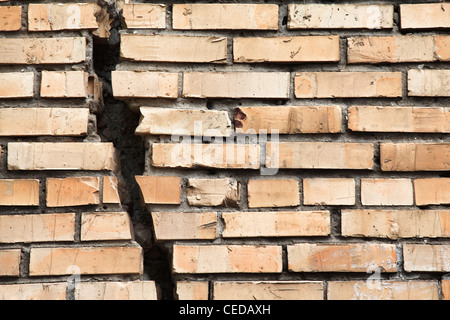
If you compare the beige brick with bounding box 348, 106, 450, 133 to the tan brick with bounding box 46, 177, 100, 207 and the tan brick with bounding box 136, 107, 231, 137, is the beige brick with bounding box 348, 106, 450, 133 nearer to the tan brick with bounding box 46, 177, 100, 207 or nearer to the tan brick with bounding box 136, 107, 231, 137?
the tan brick with bounding box 136, 107, 231, 137

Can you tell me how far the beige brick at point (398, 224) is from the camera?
1648mm

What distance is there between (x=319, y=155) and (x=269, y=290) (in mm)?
499

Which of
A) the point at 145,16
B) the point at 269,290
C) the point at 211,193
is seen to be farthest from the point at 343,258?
the point at 145,16

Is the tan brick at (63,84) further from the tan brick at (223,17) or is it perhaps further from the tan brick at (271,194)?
the tan brick at (271,194)

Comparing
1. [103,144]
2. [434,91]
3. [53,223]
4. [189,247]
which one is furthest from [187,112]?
[434,91]

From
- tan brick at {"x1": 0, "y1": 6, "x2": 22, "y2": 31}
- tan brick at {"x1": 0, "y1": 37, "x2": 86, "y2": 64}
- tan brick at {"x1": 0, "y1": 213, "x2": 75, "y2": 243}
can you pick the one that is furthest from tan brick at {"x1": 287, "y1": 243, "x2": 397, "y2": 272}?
tan brick at {"x1": 0, "y1": 6, "x2": 22, "y2": 31}

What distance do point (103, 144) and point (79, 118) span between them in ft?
0.41

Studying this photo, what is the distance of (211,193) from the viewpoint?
5.46 feet

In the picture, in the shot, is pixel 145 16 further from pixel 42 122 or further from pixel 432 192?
pixel 432 192

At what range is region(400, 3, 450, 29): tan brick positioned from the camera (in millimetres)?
1715

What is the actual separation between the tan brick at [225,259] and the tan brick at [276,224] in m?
0.05

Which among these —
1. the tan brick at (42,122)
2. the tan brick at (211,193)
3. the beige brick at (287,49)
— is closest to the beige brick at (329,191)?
the tan brick at (211,193)
